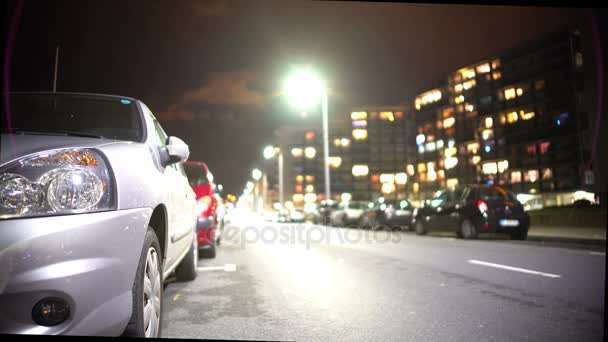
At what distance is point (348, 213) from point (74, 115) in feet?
77.5

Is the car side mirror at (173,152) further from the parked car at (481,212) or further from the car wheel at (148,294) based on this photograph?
the parked car at (481,212)

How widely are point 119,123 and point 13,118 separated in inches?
28.2

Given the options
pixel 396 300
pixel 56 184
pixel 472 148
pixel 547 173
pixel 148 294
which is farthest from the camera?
pixel 472 148

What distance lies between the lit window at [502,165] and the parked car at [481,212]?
66.0 m

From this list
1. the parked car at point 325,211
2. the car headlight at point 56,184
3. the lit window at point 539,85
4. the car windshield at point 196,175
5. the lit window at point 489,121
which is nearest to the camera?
the car headlight at point 56,184

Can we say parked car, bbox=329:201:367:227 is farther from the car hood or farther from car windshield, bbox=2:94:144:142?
the car hood

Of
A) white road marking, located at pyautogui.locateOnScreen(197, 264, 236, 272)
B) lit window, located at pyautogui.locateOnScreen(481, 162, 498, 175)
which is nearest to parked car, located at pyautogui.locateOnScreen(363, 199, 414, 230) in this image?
white road marking, located at pyautogui.locateOnScreen(197, 264, 236, 272)

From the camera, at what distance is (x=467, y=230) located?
13.7 m

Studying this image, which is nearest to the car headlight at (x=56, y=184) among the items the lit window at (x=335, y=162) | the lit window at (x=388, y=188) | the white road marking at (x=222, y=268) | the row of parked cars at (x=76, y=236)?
the row of parked cars at (x=76, y=236)

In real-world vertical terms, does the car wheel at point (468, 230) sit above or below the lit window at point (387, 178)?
below

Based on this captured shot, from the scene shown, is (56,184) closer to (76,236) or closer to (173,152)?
(76,236)

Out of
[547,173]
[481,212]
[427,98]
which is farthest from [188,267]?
[427,98]

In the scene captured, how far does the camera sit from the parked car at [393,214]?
2092 cm

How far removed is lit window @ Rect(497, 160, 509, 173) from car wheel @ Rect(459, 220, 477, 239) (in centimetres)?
6684
